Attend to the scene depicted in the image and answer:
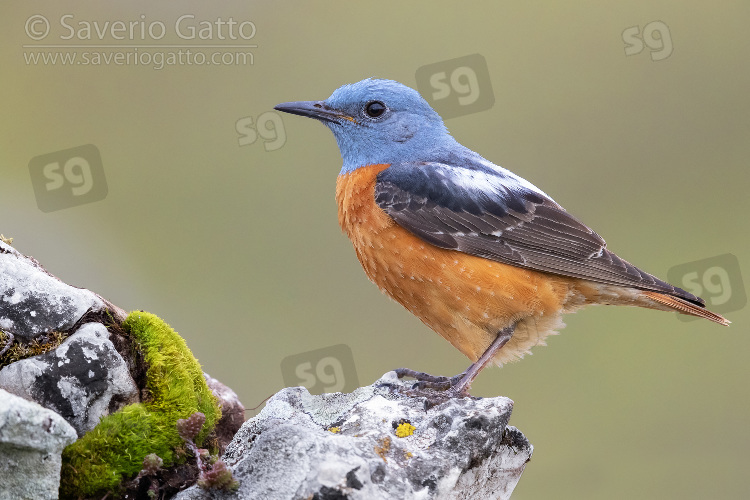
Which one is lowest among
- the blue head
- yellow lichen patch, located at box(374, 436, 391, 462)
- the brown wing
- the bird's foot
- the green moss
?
the bird's foot

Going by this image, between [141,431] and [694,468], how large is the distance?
304 inches

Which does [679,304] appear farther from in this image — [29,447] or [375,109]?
[29,447]

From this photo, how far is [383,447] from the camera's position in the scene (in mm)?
4355

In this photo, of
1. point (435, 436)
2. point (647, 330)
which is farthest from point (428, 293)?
point (647, 330)

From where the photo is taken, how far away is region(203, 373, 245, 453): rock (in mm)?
5488

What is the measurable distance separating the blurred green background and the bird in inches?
139

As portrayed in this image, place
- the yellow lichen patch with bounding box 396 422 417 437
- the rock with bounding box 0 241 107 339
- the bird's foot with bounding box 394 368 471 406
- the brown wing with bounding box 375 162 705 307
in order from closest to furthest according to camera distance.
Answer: the rock with bounding box 0 241 107 339, the yellow lichen patch with bounding box 396 422 417 437, the bird's foot with bounding box 394 368 471 406, the brown wing with bounding box 375 162 705 307

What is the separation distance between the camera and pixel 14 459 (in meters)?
3.57

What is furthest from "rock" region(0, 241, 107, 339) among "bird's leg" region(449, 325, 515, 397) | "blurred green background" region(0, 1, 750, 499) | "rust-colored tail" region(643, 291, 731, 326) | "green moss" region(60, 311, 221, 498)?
"blurred green background" region(0, 1, 750, 499)

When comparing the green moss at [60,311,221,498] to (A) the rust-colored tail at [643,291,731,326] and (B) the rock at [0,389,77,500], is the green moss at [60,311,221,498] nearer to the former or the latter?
(B) the rock at [0,389,77,500]

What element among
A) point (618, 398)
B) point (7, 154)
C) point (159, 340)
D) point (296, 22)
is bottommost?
point (618, 398)

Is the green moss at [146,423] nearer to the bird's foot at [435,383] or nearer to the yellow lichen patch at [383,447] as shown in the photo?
the yellow lichen patch at [383,447]

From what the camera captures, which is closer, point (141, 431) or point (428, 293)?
point (141, 431)

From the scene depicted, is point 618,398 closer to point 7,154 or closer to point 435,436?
point 435,436
